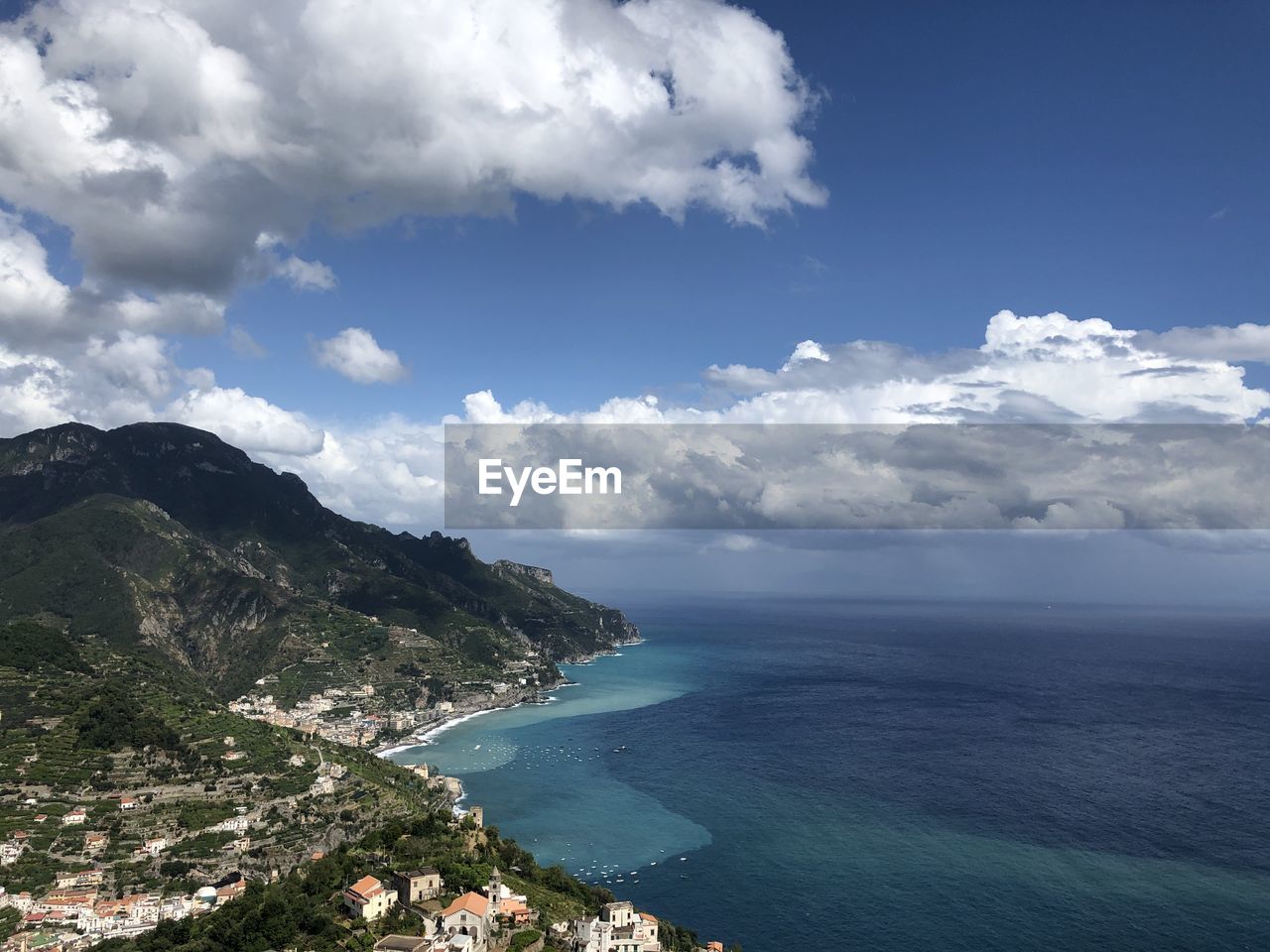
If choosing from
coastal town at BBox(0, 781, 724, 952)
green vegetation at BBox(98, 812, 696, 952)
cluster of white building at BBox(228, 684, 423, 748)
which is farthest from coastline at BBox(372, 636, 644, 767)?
coastal town at BBox(0, 781, 724, 952)

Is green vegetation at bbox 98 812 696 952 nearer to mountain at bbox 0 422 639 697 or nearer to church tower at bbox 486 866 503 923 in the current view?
church tower at bbox 486 866 503 923

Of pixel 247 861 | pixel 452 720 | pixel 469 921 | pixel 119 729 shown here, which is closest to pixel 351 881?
pixel 469 921

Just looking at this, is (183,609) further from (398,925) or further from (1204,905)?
(1204,905)

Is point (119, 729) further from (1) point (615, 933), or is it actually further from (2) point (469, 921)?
(1) point (615, 933)

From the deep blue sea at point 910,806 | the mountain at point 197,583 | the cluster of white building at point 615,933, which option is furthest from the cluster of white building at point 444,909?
the mountain at point 197,583

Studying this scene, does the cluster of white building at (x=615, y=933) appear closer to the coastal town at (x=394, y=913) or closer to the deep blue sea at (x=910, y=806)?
the coastal town at (x=394, y=913)

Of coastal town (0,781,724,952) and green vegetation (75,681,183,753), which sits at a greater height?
green vegetation (75,681,183,753)
